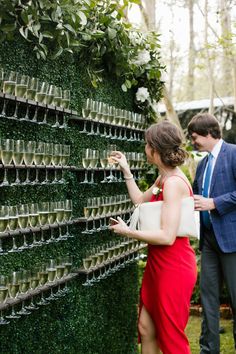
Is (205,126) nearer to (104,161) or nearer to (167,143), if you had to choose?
(104,161)

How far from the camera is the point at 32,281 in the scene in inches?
121

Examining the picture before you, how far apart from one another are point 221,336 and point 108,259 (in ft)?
7.53

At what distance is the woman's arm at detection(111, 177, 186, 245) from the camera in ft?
10.7

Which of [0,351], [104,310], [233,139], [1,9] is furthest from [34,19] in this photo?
[233,139]

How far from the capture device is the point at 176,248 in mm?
3393

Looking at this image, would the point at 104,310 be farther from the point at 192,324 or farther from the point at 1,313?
the point at 192,324

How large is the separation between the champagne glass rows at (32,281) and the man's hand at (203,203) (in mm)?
964

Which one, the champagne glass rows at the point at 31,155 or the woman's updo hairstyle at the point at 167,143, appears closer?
the champagne glass rows at the point at 31,155

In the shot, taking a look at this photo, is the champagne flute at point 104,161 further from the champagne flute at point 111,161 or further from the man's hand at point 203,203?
the man's hand at point 203,203

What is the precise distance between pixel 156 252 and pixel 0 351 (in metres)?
1.08

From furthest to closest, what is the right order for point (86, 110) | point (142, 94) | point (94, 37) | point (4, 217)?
1. point (142, 94)
2. point (86, 110)
3. point (94, 37)
4. point (4, 217)

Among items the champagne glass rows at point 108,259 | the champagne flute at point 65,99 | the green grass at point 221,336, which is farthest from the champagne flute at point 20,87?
the green grass at point 221,336

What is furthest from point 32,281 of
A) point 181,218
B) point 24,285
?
point 181,218

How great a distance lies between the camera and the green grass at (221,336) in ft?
17.6
